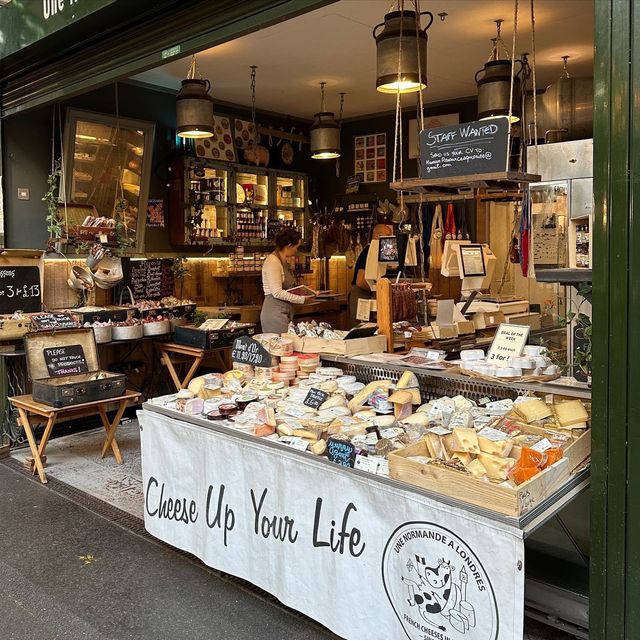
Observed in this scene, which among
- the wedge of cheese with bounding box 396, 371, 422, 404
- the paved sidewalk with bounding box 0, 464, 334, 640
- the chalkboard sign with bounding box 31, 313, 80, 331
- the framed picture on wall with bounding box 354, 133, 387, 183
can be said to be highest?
the framed picture on wall with bounding box 354, 133, 387, 183

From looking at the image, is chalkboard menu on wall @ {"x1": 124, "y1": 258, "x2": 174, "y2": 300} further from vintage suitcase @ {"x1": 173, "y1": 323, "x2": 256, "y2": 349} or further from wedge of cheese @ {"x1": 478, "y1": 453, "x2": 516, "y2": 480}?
wedge of cheese @ {"x1": 478, "y1": 453, "x2": 516, "y2": 480}

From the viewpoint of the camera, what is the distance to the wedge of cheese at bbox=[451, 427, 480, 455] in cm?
253

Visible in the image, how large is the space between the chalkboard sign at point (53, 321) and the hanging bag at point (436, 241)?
465 cm

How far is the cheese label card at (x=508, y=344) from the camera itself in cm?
339

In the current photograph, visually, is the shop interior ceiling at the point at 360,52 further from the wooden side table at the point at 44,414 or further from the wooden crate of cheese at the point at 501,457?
the wooden crate of cheese at the point at 501,457

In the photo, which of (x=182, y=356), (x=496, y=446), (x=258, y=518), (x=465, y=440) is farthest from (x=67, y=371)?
(x=496, y=446)

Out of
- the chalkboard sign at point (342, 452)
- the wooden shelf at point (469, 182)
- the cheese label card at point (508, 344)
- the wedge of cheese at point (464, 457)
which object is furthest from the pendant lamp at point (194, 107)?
the wedge of cheese at point (464, 457)

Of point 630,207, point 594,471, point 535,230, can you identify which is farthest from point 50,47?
point 594,471

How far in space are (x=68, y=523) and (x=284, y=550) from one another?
79.7 inches

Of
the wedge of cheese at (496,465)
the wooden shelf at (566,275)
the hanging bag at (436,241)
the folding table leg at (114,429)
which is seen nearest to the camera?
the wedge of cheese at (496,465)

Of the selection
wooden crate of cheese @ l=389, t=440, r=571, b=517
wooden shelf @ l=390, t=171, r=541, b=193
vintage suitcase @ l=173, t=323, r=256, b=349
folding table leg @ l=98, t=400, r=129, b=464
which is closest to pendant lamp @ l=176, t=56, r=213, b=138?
vintage suitcase @ l=173, t=323, r=256, b=349

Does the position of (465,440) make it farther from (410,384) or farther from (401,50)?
(401,50)

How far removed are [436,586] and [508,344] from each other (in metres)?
1.50

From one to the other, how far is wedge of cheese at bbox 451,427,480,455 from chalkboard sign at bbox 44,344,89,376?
3851 millimetres
